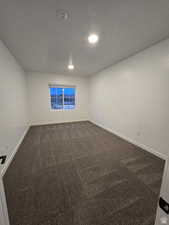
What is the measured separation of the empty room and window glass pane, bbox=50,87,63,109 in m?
2.20

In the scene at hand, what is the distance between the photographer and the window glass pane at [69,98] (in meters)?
5.51

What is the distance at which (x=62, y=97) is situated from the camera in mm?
5445

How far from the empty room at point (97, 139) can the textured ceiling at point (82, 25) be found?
0.05ft

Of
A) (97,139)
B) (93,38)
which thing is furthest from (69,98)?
(93,38)

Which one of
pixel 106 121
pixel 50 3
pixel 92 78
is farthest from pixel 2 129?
pixel 92 78

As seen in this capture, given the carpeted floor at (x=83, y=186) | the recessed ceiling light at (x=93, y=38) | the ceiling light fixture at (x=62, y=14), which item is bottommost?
the carpeted floor at (x=83, y=186)

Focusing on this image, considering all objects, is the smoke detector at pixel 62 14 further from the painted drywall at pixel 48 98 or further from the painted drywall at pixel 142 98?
the painted drywall at pixel 48 98

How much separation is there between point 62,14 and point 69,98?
4221mm

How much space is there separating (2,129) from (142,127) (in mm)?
3182

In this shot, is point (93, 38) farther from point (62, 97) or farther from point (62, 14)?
point (62, 97)

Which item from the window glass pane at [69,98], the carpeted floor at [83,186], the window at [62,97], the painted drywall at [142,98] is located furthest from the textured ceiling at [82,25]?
the window glass pane at [69,98]

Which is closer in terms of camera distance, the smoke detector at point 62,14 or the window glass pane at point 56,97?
the smoke detector at point 62,14

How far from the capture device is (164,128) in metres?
2.21

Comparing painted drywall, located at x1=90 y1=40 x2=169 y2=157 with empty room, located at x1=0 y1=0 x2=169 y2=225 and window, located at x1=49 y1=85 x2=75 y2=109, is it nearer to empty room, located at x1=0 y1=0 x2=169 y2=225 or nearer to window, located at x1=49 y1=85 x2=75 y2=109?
empty room, located at x1=0 y1=0 x2=169 y2=225
